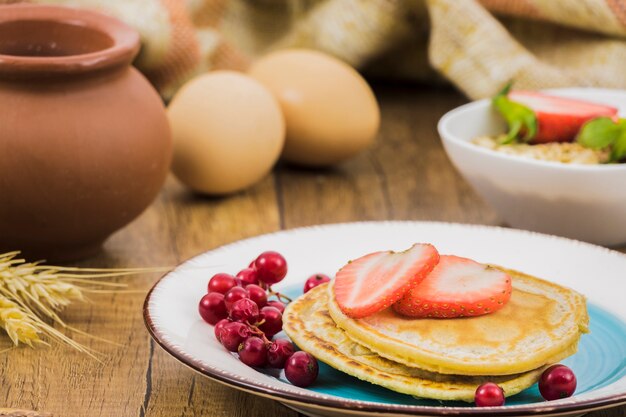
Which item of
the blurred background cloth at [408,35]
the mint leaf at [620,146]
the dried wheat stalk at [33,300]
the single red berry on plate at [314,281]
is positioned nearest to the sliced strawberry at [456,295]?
the single red berry on plate at [314,281]

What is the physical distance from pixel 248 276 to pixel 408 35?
1.21 meters

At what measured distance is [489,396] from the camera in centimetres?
104

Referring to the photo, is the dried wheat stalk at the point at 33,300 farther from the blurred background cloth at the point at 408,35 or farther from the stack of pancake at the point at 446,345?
the blurred background cloth at the point at 408,35

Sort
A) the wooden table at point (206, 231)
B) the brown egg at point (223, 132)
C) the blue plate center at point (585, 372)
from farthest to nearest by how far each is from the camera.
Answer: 1. the brown egg at point (223, 132)
2. the wooden table at point (206, 231)
3. the blue plate center at point (585, 372)

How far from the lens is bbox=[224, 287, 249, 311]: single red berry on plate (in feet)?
4.18

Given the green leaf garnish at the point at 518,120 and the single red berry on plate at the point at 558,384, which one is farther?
the green leaf garnish at the point at 518,120

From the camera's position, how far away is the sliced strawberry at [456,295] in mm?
1148

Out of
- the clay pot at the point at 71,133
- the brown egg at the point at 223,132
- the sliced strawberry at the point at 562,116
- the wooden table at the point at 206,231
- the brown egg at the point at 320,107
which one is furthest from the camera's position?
the brown egg at the point at 320,107

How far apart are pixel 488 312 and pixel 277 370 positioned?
9.7 inches

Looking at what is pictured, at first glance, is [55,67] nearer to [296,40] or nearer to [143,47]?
[143,47]

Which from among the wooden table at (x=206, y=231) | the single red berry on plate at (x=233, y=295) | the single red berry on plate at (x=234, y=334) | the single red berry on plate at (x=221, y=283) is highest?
the single red berry on plate at (x=234, y=334)

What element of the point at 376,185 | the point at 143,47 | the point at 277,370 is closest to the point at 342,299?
the point at 277,370

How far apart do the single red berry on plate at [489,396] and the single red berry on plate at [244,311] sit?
32 cm

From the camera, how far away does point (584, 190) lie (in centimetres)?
164
